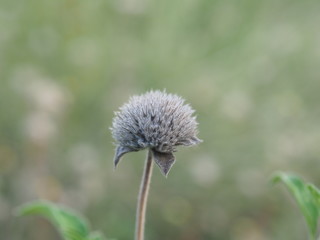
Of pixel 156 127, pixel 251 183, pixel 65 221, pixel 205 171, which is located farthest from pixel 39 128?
pixel 156 127

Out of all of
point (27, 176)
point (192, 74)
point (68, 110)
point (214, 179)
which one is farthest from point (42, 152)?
point (192, 74)

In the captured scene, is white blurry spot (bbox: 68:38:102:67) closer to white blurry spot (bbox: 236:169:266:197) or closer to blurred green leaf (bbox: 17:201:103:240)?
white blurry spot (bbox: 236:169:266:197)

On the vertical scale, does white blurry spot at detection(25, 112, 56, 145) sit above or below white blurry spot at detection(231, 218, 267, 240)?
above

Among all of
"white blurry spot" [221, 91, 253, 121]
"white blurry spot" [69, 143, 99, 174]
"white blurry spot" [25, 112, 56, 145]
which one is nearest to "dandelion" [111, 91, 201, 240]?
"white blurry spot" [25, 112, 56, 145]

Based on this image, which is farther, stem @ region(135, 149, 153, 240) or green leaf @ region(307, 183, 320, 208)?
green leaf @ region(307, 183, 320, 208)

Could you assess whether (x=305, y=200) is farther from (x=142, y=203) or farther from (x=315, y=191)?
(x=142, y=203)

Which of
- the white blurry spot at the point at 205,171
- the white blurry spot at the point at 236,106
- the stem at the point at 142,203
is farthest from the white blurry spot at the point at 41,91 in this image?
the stem at the point at 142,203

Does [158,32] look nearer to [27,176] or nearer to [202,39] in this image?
[202,39]
